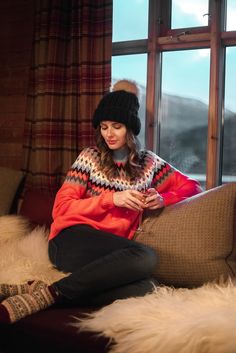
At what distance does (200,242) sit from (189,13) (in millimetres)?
1556

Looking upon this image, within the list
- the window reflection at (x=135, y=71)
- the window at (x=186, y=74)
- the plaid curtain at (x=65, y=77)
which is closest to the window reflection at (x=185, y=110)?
the window at (x=186, y=74)

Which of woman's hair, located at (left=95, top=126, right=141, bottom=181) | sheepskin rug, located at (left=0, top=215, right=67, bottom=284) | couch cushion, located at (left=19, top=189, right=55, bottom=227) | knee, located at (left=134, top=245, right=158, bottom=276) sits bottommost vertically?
sheepskin rug, located at (left=0, top=215, right=67, bottom=284)

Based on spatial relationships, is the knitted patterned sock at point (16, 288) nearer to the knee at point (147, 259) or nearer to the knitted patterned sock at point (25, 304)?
the knitted patterned sock at point (25, 304)

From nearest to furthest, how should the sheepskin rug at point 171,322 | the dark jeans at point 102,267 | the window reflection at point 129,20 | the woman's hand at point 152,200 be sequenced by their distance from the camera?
the sheepskin rug at point 171,322
the dark jeans at point 102,267
the woman's hand at point 152,200
the window reflection at point 129,20

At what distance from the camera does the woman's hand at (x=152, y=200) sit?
1907 millimetres

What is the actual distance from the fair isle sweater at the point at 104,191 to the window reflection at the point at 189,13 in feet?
3.27

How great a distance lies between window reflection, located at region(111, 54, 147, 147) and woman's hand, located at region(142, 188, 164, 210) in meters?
1.00

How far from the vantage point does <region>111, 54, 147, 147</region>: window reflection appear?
9.47ft

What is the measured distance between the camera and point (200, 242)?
1.79m

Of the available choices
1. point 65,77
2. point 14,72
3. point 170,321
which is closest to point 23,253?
point 170,321

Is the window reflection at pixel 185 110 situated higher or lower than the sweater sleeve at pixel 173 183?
higher

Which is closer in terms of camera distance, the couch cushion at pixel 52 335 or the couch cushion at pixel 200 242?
the couch cushion at pixel 52 335

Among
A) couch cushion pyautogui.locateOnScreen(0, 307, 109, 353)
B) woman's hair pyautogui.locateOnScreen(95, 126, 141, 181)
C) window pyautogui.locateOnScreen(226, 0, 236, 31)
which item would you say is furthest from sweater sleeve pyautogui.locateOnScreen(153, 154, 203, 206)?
window pyautogui.locateOnScreen(226, 0, 236, 31)

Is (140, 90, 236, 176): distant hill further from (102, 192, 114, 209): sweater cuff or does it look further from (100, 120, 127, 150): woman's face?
(102, 192, 114, 209): sweater cuff
